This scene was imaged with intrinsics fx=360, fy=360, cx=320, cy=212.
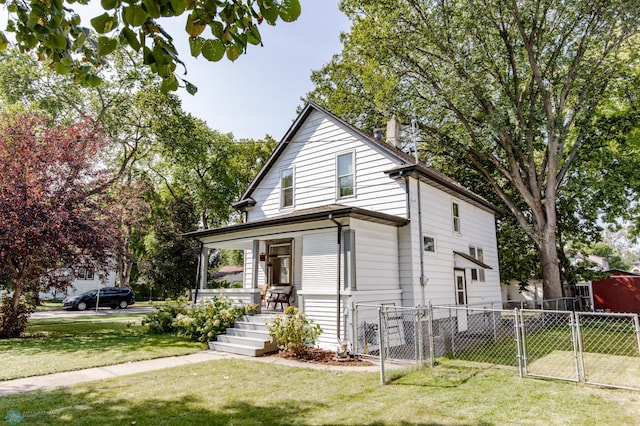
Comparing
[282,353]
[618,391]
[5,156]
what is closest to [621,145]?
[618,391]

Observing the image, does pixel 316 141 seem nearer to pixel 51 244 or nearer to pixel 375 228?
pixel 375 228

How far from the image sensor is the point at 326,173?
13.6m

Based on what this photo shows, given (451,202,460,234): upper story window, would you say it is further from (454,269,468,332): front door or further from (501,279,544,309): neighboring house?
(501,279,544,309): neighboring house

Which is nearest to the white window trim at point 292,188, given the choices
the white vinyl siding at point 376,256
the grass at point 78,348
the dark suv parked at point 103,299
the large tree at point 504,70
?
the white vinyl siding at point 376,256

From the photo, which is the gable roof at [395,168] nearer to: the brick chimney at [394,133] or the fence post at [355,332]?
the brick chimney at [394,133]

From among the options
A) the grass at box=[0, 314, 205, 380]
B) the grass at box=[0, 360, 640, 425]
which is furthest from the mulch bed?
the grass at box=[0, 314, 205, 380]

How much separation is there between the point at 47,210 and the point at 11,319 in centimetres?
390

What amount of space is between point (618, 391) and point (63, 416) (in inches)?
335

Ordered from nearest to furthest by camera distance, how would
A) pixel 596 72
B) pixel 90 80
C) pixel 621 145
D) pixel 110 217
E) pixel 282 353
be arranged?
pixel 90 80, pixel 282 353, pixel 110 217, pixel 596 72, pixel 621 145

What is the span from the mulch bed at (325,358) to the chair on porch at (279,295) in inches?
135

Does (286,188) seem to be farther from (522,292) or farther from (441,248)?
(522,292)

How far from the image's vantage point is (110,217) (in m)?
13.7

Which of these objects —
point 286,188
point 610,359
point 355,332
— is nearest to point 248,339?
point 355,332

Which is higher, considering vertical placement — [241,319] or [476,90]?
[476,90]
